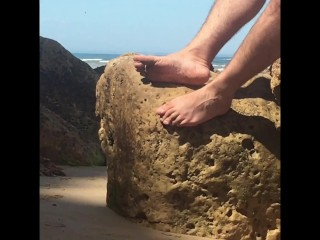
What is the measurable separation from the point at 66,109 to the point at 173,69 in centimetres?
341

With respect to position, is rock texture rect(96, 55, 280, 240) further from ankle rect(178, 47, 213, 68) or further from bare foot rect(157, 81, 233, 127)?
ankle rect(178, 47, 213, 68)

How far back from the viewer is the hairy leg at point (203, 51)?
3084 millimetres

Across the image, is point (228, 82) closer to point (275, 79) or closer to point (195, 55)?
point (275, 79)

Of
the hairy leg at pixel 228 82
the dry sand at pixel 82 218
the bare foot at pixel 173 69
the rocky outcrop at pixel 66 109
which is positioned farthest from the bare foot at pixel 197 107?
the rocky outcrop at pixel 66 109

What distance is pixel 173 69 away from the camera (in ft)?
10.1

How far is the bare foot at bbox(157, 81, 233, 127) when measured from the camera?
2.86 m

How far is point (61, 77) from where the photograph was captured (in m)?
6.50

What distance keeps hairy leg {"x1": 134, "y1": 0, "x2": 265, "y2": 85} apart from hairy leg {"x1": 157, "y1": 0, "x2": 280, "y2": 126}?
0.19 metres

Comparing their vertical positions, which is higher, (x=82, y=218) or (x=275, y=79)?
(x=275, y=79)

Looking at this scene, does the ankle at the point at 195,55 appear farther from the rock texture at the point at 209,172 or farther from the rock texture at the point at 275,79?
the rock texture at the point at 275,79

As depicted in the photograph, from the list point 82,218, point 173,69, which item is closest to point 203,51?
point 173,69
